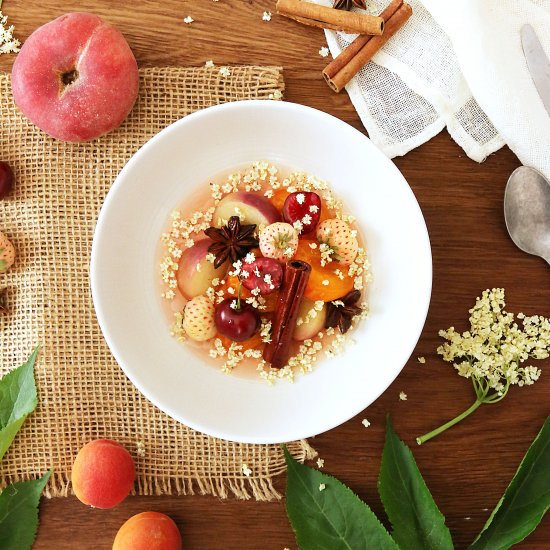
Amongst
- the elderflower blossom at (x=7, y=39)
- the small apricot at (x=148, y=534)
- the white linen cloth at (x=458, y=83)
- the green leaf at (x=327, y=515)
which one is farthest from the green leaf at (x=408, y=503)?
the elderflower blossom at (x=7, y=39)

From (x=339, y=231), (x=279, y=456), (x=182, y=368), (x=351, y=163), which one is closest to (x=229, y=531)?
(x=279, y=456)

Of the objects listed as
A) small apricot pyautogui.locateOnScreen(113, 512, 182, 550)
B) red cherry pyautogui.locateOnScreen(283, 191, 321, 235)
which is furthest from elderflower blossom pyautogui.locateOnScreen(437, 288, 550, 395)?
small apricot pyautogui.locateOnScreen(113, 512, 182, 550)

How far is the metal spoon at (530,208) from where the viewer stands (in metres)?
1.24

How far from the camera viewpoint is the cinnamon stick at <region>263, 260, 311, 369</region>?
3.72 feet

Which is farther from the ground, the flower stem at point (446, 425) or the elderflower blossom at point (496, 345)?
the elderflower blossom at point (496, 345)

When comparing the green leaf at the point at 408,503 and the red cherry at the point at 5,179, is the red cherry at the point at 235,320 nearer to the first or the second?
the green leaf at the point at 408,503

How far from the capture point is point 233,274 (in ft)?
3.88

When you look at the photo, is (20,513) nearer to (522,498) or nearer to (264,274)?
(264,274)

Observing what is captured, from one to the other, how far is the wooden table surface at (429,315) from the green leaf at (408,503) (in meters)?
0.05

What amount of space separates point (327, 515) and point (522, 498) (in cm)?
35

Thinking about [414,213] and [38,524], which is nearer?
[414,213]

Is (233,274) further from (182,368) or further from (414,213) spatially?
(414,213)

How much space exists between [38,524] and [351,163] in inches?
34.2

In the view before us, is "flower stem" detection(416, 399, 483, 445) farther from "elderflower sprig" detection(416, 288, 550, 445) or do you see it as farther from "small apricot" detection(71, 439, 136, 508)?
"small apricot" detection(71, 439, 136, 508)
